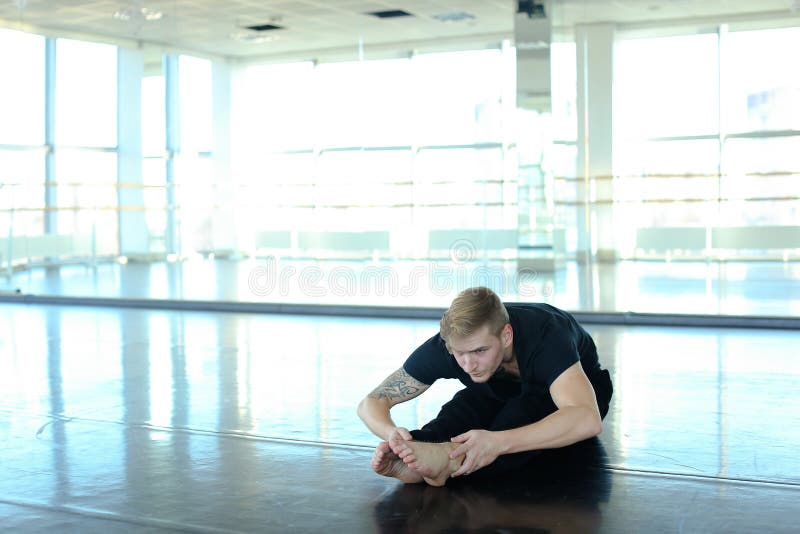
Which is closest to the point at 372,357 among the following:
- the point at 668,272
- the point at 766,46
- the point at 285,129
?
the point at 766,46

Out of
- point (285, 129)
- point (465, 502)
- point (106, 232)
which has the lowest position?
point (465, 502)

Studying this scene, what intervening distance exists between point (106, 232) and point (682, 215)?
7.06 m

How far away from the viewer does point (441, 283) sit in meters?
8.69

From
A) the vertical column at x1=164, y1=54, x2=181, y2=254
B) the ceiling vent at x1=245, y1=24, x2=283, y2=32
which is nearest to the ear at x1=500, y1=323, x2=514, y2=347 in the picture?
the vertical column at x1=164, y1=54, x2=181, y2=254

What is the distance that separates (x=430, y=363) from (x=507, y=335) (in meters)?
0.29

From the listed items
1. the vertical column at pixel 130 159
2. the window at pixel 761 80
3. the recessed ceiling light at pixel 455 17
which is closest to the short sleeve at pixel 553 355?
the window at pixel 761 80

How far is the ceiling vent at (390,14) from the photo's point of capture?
9750 mm

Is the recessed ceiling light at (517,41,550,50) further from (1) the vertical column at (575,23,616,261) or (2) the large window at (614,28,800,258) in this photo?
(2) the large window at (614,28,800,258)

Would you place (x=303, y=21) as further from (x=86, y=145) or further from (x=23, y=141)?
(x=23, y=141)

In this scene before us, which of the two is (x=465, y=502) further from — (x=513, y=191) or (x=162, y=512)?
(x=513, y=191)

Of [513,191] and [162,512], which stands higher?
[513,191]

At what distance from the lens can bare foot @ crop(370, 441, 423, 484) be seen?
242 cm

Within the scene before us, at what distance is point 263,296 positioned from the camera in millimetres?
7816

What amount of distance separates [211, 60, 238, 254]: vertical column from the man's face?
9.31 metres
